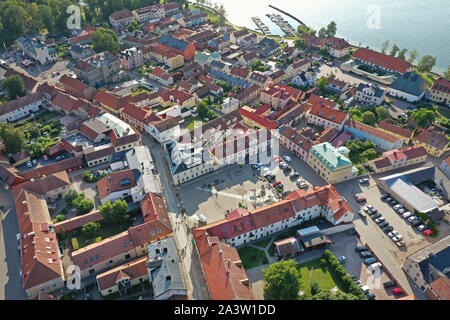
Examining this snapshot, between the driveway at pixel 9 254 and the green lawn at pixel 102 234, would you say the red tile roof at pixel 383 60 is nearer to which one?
the green lawn at pixel 102 234

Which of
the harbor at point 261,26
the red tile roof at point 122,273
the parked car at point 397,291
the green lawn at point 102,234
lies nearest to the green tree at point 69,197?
the green lawn at point 102,234

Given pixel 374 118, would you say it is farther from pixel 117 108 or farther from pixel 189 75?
pixel 117 108

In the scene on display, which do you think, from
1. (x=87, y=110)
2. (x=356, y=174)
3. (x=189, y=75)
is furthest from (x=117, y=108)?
(x=356, y=174)

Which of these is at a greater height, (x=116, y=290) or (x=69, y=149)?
(x=69, y=149)

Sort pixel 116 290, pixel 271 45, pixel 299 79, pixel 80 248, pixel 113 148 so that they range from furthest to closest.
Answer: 1. pixel 271 45
2. pixel 299 79
3. pixel 113 148
4. pixel 80 248
5. pixel 116 290

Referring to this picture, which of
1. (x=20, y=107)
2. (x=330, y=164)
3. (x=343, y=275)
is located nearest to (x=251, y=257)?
(x=343, y=275)

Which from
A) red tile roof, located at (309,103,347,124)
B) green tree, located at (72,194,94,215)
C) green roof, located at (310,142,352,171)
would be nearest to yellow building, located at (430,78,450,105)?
red tile roof, located at (309,103,347,124)

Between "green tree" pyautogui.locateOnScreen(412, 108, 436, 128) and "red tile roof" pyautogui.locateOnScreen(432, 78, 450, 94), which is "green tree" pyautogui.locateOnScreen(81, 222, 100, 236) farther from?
"red tile roof" pyautogui.locateOnScreen(432, 78, 450, 94)
